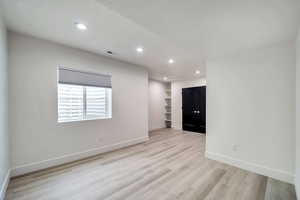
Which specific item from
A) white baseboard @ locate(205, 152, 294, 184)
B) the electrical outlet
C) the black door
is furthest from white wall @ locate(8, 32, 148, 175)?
the black door

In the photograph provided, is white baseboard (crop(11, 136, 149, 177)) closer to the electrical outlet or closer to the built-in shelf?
the electrical outlet

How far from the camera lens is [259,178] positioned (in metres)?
2.34

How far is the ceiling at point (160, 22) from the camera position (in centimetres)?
150

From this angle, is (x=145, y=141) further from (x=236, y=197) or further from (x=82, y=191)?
(x=236, y=197)

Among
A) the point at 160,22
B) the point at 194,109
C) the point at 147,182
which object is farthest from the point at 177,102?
the point at 160,22

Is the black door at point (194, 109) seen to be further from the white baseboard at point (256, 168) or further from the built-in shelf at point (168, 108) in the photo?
the white baseboard at point (256, 168)

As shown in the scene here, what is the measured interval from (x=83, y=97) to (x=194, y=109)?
4526 millimetres

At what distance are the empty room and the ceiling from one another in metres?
0.02

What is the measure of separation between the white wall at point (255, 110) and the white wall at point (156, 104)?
358cm

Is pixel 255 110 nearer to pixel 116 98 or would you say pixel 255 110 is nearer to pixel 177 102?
pixel 116 98

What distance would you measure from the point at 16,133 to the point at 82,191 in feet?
5.18

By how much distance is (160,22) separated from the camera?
1.80m

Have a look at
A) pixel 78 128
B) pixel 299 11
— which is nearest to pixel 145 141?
pixel 78 128

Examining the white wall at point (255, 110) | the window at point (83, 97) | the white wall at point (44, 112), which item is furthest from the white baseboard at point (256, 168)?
the window at point (83, 97)
